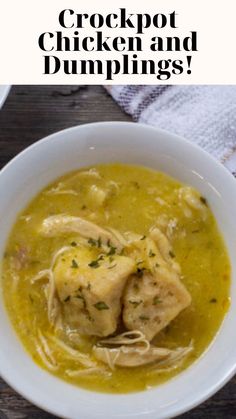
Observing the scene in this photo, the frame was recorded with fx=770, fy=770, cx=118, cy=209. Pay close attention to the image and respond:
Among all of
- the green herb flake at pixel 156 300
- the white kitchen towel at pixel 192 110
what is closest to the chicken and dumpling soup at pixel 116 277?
the green herb flake at pixel 156 300

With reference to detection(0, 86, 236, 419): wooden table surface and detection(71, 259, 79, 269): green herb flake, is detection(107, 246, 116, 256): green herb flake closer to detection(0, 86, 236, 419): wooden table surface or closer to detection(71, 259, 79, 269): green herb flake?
detection(71, 259, 79, 269): green herb flake

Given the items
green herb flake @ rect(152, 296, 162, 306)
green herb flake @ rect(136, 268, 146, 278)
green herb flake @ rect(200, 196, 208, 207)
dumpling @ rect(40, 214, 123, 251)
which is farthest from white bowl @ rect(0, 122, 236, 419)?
green herb flake @ rect(136, 268, 146, 278)

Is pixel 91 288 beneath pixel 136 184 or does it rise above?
beneath

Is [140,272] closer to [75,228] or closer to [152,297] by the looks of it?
[152,297]

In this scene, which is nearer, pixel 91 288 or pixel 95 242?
pixel 91 288

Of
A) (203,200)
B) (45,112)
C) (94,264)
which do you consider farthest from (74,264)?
(45,112)

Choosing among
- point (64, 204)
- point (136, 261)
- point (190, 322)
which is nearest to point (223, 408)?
point (190, 322)
